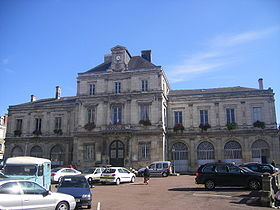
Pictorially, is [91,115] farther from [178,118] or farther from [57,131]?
[178,118]

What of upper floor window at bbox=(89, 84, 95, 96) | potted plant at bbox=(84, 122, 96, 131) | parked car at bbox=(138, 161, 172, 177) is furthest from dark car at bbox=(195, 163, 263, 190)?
upper floor window at bbox=(89, 84, 95, 96)

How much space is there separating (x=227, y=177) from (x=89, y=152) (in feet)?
71.0

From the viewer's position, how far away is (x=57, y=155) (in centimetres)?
3981

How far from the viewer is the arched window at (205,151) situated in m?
35.1

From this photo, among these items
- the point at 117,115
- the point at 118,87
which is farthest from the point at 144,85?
the point at 117,115

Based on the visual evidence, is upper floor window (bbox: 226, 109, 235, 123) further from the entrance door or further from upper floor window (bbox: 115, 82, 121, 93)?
upper floor window (bbox: 115, 82, 121, 93)

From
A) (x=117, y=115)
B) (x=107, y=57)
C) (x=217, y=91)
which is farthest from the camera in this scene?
(x=107, y=57)

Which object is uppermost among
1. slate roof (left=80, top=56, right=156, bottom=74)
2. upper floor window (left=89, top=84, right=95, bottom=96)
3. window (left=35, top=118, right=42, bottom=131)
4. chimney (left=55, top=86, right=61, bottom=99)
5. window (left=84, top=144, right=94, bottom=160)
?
slate roof (left=80, top=56, right=156, bottom=74)

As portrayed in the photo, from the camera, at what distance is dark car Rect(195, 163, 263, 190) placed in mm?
16453

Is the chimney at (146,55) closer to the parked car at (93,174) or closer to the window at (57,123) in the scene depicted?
the window at (57,123)

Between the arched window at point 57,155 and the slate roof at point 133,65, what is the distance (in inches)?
461

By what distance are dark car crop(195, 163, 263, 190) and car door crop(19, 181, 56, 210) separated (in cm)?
1008

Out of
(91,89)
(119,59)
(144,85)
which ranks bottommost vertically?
(91,89)

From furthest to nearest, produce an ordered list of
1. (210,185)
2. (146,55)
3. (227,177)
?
(146,55), (210,185), (227,177)
